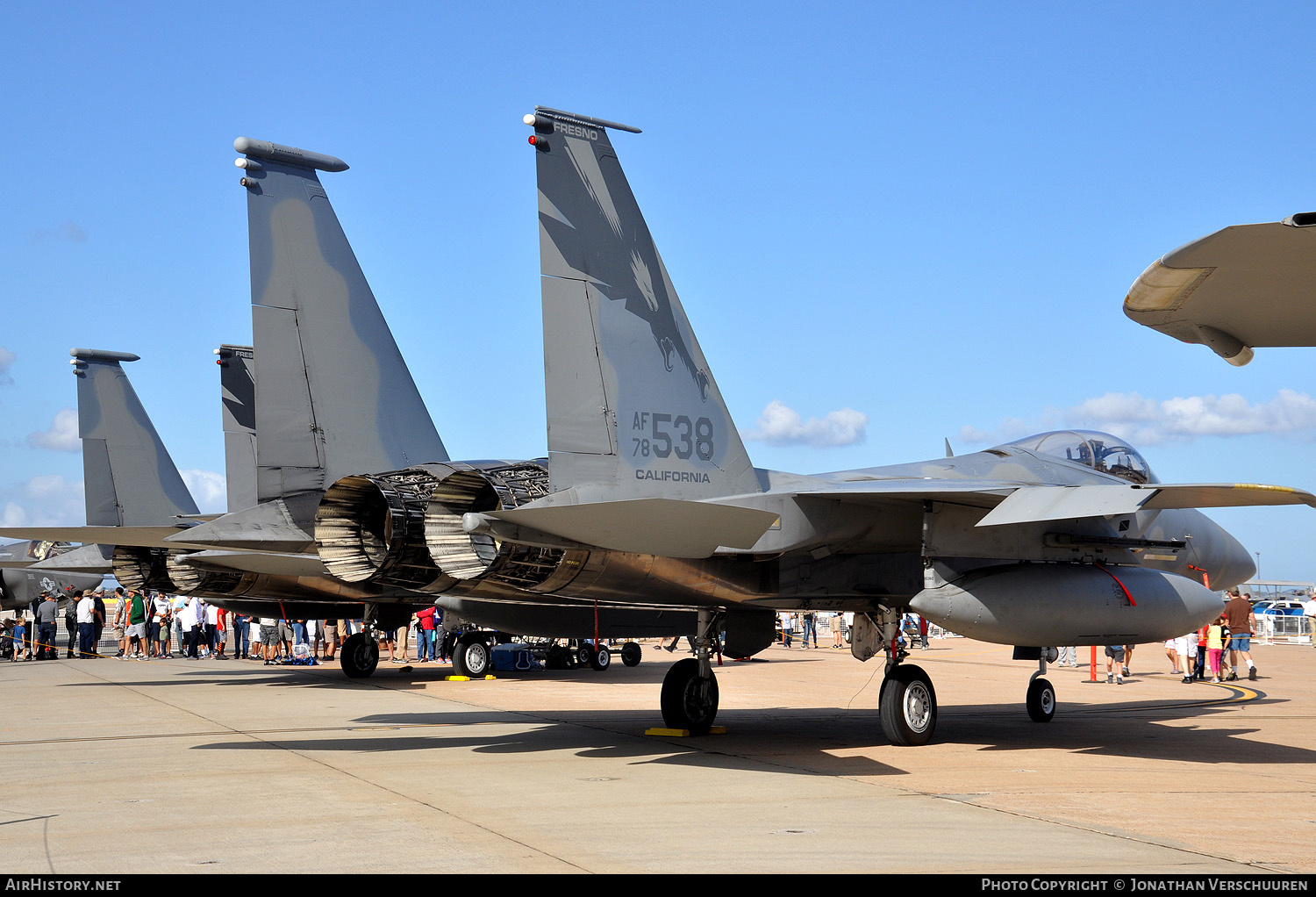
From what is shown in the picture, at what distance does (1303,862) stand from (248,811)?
554cm

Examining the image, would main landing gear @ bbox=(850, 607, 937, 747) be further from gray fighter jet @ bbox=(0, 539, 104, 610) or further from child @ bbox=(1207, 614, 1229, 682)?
gray fighter jet @ bbox=(0, 539, 104, 610)

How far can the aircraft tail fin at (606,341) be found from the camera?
8219mm

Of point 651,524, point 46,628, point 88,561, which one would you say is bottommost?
point 46,628

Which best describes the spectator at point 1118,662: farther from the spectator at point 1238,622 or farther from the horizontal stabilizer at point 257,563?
the horizontal stabilizer at point 257,563

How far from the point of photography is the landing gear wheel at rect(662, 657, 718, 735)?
10.5m

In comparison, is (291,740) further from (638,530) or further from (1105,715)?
(1105,715)

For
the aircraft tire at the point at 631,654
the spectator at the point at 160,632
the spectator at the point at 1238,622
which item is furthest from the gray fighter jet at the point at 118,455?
the spectator at the point at 1238,622

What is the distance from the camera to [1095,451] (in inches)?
440

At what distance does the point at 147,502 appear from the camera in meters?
19.9

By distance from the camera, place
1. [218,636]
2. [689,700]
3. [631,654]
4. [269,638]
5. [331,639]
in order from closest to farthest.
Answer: [689,700] < [631,654] < [269,638] < [218,636] < [331,639]

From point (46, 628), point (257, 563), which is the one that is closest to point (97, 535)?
point (257, 563)

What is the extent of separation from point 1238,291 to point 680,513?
167 inches

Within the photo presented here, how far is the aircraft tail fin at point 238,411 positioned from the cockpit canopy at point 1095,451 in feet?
37.9

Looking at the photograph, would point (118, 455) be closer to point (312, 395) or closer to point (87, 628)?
point (87, 628)
